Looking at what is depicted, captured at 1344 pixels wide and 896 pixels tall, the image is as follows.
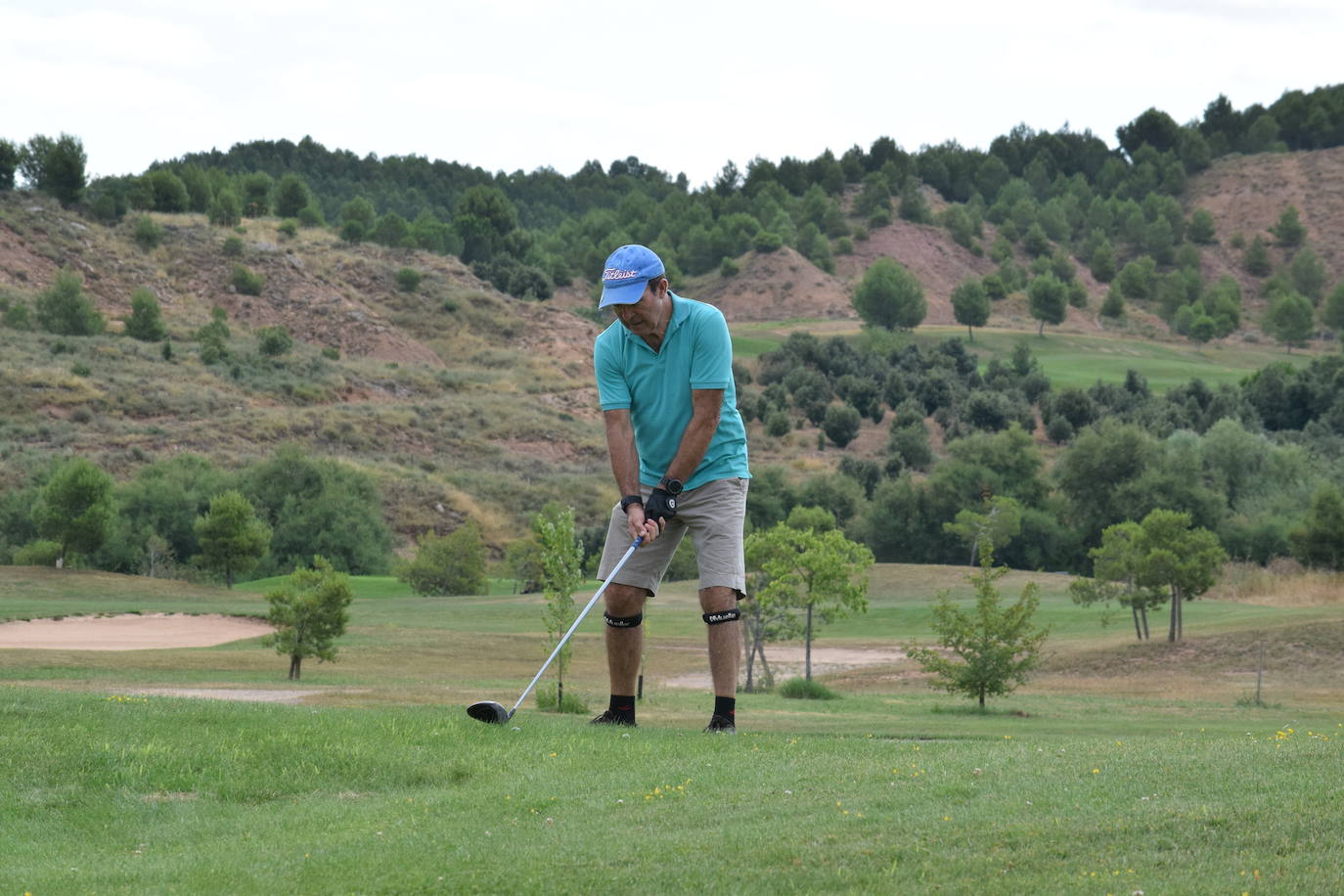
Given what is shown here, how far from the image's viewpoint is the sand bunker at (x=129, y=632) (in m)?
33.0

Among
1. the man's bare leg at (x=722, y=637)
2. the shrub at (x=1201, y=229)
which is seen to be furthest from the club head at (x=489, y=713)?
the shrub at (x=1201, y=229)

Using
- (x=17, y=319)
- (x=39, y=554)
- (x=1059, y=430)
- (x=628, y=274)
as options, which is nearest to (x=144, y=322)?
(x=17, y=319)

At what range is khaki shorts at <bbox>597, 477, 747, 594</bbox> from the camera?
900 centimetres

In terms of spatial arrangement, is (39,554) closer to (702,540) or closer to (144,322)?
(144,322)

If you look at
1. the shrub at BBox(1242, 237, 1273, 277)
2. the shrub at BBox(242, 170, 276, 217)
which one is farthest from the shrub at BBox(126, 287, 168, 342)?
the shrub at BBox(1242, 237, 1273, 277)

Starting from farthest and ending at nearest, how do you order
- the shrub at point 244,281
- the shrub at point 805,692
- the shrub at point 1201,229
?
the shrub at point 1201,229, the shrub at point 244,281, the shrub at point 805,692

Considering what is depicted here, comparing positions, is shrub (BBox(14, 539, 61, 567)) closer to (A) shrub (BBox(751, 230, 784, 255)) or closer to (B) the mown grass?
(B) the mown grass

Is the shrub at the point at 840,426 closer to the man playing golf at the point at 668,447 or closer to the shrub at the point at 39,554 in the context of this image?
the shrub at the point at 39,554

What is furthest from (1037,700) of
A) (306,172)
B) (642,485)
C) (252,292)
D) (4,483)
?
(306,172)

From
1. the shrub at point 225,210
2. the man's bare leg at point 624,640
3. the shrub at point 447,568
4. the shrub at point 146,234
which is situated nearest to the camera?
the man's bare leg at point 624,640

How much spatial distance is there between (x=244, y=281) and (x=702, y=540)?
101617 millimetres

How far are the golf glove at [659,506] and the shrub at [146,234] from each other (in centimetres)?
10550

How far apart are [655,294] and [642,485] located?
1.29 m

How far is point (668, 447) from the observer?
916 cm
